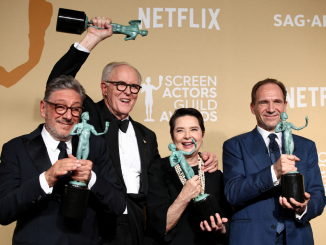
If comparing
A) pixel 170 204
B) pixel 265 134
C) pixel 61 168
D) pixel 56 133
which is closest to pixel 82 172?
pixel 61 168

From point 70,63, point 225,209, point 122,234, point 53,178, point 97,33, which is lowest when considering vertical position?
point 122,234

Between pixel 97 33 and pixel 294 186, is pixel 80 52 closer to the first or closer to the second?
pixel 97 33

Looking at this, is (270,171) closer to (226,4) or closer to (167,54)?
(167,54)

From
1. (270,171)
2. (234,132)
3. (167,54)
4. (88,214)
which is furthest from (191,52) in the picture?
(88,214)

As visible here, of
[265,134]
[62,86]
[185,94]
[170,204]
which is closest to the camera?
[62,86]

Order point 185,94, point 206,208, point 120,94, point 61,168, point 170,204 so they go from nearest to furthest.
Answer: point 61,168, point 206,208, point 170,204, point 120,94, point 185,94

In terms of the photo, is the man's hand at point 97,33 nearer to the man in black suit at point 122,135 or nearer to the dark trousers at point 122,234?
the man in black suit at point 122,135

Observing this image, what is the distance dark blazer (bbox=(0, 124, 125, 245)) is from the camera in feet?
5.49

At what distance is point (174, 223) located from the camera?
6.75ft

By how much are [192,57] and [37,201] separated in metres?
2.33

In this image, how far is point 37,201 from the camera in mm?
1677

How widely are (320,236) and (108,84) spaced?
99.6 inches

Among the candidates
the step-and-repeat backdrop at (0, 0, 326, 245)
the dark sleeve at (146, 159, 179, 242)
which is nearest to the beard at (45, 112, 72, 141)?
the dark sleeve at (146, 159, 179, 242)

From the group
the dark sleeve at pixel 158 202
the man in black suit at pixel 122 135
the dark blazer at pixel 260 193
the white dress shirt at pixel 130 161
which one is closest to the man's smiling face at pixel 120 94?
the man in black suit at pixel 122 135
